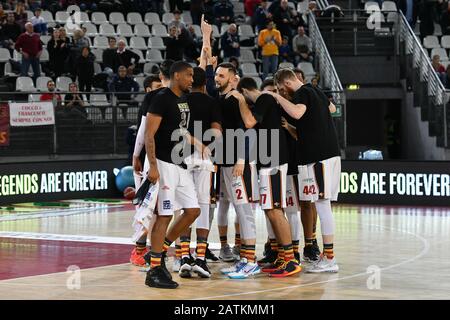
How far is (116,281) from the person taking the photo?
12.1 meters

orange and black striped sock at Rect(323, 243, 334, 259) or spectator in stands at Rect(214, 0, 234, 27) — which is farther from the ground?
spectator in stands at Rect(214, 0, 234, 27)

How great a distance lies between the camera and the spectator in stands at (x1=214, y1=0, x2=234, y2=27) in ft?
98.1

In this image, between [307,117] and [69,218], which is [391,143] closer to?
[69,218]

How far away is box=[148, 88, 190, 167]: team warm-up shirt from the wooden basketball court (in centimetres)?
153

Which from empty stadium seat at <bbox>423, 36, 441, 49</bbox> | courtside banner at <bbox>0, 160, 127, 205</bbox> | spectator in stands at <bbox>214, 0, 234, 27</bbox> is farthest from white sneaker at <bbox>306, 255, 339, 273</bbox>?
empty stadium seat at <bbox>423, 36, 441, 49</bbox>

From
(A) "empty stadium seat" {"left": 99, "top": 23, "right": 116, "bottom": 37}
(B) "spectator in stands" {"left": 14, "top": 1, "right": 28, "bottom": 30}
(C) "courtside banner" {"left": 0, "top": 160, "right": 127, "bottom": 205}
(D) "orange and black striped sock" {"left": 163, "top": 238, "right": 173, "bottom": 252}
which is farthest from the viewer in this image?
(A) "empty stadium seat" {"left": 99, "top": 23, "right": 116, "bottom": 37}

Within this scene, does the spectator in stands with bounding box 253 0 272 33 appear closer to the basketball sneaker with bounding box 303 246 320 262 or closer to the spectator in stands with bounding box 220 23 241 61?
the spectator in stands with bounding box 220 23 241 61

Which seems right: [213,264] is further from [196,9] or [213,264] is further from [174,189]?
[196,9]

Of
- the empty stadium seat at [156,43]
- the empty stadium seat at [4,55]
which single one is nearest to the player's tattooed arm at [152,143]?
the empty stadium seat at [4,55]

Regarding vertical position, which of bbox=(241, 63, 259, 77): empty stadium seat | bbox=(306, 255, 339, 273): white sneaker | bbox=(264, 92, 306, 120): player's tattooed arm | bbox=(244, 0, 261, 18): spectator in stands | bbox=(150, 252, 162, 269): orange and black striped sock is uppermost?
bbox=(244, 0, 261, 18): spectator in stands

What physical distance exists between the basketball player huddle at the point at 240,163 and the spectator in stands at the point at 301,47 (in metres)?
15.2

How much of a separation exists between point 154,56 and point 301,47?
158 inches

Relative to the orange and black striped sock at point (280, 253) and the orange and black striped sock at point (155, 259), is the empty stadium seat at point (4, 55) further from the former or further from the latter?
the orange and black striped sock at point (155, 259)

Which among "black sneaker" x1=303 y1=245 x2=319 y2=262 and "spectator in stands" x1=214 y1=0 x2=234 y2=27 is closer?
"black sneaker" x1=303 y1=245 x2=319 y2=262
